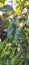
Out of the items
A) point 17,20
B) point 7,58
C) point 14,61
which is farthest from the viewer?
point 7,58

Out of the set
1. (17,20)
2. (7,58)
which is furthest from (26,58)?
(17,20)

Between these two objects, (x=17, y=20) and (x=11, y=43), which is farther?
(x=11, y=43)

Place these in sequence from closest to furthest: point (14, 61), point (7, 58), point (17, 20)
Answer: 1. point (17, 20)
2. point (14, 61)
3. point (7, 58)

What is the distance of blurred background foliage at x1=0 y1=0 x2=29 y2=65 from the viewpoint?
741mm

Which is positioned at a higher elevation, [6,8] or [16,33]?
[6,8]

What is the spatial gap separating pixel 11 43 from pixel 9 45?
16mm

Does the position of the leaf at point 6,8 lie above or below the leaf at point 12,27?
above

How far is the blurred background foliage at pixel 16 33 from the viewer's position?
74 cm

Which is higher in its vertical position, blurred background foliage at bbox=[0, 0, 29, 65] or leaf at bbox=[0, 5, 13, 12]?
leaf at bbox=[0, 5, 13, 12]

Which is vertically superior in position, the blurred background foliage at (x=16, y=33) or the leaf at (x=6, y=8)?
the leaf at (x=6, y=8)

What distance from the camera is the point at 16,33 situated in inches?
29.9

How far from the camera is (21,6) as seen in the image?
754mm

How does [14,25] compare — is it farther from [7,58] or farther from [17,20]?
[7,58]

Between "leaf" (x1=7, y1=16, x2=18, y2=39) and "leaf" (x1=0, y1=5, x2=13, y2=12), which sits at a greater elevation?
"leaf" (x1=0, y1=5, x2=13, y2=12)
